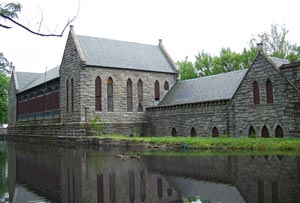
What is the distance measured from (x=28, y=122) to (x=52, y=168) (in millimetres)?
47050

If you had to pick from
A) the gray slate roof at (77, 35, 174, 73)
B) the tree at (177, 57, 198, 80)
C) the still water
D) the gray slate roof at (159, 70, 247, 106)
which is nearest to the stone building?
the gray slate roof at (159, 70, 247, 106)

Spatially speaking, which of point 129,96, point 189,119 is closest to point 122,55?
point 129,96

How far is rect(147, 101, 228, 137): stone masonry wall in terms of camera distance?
33688 millimetres

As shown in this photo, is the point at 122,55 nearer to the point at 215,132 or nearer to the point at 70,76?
the point at 70,76

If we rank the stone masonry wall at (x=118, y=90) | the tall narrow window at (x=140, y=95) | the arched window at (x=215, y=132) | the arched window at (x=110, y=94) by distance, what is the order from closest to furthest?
the arched window at (x=215, y=132) → the stone masonry wall at (x=118, y=90) → the arched window at (x=110, y=94) → the tall narrow window at (x=140, y=95)

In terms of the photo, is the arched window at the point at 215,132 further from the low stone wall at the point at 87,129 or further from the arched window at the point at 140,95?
the arched window at the point at 140,95

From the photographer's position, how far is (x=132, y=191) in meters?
11.7

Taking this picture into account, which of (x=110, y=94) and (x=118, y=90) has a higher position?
(x=118, y=90)

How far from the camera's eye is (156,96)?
4784 cm

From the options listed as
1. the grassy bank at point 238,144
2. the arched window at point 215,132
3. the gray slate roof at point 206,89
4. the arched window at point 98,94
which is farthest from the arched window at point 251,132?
the arched window at point 98,94

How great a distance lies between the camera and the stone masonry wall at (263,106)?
1091 inches

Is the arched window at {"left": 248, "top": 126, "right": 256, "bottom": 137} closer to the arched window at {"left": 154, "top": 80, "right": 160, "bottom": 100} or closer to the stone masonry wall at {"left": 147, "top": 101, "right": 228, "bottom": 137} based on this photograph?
the stone masonry wall at {"left": 147, "top": 101, "right": 228, "bottom": 137}

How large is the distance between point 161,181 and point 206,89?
91.1ft

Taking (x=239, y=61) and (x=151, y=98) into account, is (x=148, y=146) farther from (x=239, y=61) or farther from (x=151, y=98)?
(x=239, y=61)
